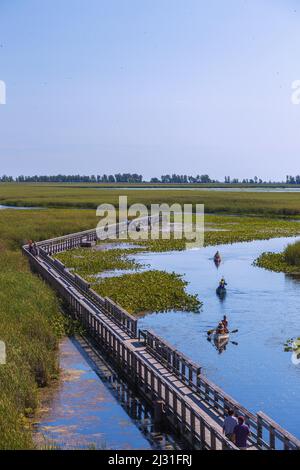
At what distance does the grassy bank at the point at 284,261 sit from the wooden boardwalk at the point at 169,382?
20755 millimetres

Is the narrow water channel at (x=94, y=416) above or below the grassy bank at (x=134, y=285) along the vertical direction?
below

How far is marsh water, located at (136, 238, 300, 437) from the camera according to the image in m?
23.5

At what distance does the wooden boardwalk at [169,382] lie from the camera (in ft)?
57.7

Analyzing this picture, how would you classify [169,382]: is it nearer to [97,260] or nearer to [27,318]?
[27,318]

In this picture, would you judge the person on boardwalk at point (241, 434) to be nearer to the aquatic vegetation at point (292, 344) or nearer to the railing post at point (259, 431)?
the railing post at point (259, 431)

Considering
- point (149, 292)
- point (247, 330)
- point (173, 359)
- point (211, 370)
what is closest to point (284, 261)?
point (149, 292)

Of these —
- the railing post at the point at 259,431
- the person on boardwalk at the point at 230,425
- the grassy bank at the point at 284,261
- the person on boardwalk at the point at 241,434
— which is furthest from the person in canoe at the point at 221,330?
the grassy bank at the point at 284,261

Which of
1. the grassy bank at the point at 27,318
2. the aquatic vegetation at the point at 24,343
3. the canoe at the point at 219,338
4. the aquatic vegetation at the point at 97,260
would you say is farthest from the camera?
the aquatic vegetation at the point at 97,260

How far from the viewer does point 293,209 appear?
391ft

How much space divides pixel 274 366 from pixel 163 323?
8861mm

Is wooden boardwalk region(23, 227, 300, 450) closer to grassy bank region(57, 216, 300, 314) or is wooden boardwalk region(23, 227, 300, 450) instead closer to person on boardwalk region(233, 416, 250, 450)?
person on boardwalk region(233, 416, 250, 450)

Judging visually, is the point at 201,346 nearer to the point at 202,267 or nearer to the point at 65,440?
the point at 65,440

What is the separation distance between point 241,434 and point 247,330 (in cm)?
1620

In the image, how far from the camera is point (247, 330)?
32812 millimetres
